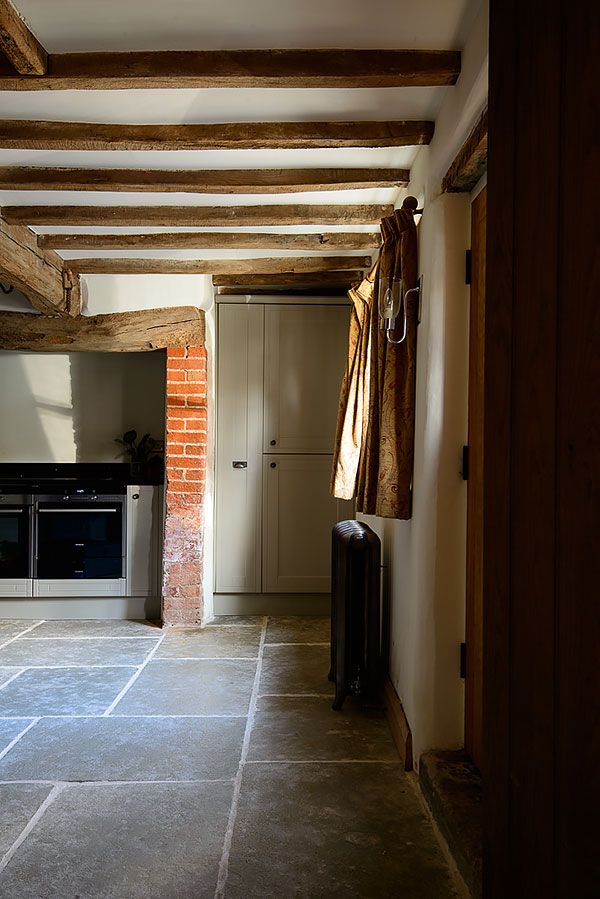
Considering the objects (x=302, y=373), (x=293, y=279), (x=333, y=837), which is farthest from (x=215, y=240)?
(x=333, y=837)

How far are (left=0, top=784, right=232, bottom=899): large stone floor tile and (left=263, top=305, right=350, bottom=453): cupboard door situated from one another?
9.72 ft

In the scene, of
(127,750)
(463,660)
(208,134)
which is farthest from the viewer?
(127,750)

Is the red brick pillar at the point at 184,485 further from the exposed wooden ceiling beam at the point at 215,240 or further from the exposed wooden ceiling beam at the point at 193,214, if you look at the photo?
the exposed wooden ceiling beam at the point at 193,214

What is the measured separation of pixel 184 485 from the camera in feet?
15.5

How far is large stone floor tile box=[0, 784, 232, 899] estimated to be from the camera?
186 centimetres

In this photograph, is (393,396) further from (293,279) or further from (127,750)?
(293,279)

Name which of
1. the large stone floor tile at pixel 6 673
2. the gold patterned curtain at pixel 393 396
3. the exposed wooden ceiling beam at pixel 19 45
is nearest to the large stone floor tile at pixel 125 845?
the gold patterned curtain at pixel 393 396

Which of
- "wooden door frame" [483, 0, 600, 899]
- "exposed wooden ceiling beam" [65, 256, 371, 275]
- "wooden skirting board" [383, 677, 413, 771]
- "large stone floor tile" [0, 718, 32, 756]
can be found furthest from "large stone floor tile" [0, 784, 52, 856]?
"exposed wooden ceiling beam" [65, 256, 371, 275]

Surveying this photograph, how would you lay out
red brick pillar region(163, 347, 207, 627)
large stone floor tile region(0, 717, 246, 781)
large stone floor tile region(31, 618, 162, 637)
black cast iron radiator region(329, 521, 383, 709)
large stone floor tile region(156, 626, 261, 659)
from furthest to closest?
red brick pillar region(163, 347, 207, 627)
large stone floor tile region(31, 618, 162, 637)
large stone floor tile region(156, 626, 261, 659)
black cast iron radiator region(329, 521, 383, 709)
large stone floor tile region(0, 717, 246, 781)

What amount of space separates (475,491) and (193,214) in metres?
2.08

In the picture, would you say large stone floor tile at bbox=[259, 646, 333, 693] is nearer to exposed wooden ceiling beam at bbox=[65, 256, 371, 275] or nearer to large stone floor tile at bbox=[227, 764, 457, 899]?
large stone floor tile at bbox=[227, 764, 457, 899]

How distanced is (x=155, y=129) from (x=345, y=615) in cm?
213

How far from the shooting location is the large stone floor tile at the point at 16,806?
6.97ft

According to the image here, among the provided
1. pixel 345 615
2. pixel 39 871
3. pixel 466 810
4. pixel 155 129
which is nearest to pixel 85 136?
pixel 155 129
